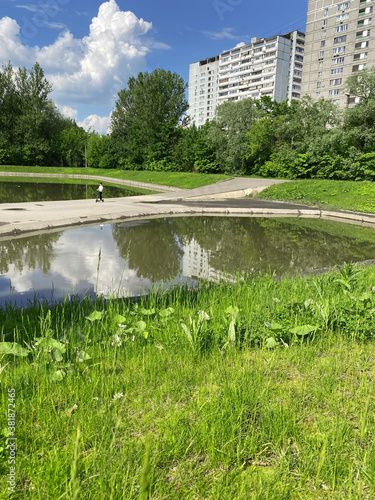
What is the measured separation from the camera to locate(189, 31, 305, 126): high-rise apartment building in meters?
107

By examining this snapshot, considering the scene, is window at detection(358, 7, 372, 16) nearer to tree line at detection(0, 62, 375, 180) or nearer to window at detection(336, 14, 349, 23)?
window at detection(336, 14, 349, 23)

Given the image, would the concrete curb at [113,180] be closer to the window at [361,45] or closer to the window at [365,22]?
the window at [361,45]

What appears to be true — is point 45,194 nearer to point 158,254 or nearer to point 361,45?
point 158,254

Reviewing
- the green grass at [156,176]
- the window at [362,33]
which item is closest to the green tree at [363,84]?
the green grass at [156,176]

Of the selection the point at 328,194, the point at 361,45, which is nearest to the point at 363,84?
the point at 328,194

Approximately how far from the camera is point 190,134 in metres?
48.1

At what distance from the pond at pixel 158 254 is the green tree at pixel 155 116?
123 feet

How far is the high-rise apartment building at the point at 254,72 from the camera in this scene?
10653 cm

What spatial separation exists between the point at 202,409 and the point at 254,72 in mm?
128367

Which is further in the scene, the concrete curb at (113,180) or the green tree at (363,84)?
the concrete curb at (113,180)

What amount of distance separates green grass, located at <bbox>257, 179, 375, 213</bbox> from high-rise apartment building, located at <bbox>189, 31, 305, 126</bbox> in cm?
8675

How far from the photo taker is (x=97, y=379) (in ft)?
9.10

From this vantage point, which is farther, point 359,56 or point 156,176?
point 359,56

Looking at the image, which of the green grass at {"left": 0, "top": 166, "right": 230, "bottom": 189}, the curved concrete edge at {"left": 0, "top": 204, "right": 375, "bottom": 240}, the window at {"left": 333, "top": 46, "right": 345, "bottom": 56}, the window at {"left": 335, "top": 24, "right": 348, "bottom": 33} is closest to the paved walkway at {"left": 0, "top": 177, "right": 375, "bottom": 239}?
the curved concrete edge at {"left": 0, "top": 204, "right": 375, "bottom": 240}
